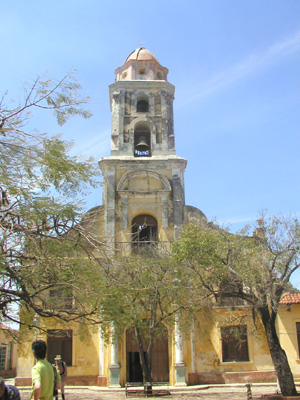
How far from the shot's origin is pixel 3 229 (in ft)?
24.7

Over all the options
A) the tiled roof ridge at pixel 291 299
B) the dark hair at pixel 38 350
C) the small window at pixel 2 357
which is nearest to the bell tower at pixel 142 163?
the tiled roof ridge at pixel 291 299

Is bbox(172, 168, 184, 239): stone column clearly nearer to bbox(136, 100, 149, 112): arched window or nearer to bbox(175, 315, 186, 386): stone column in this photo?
bbox(136, 100, 149, 112): arched window

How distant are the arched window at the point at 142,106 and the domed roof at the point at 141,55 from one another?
231 cm

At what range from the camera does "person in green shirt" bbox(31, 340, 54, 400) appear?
498 cm

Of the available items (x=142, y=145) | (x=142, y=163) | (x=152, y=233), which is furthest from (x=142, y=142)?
(x=152, y=233)

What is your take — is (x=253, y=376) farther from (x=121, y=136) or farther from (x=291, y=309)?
(x=121, y=136)

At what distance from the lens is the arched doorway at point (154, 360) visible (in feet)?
60.9

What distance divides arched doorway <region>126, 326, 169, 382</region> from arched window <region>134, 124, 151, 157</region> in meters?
8.54

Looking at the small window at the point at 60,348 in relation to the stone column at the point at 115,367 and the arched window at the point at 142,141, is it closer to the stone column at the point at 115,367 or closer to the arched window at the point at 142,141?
the stone column at the point at 115,367

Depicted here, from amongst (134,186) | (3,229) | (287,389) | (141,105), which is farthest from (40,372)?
(141,105)

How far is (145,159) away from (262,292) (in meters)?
9.32

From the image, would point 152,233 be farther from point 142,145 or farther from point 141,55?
point 141,55

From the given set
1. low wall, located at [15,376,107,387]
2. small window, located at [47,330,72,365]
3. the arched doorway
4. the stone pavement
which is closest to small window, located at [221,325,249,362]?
the stone pavement

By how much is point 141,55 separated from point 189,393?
16.5 metres
